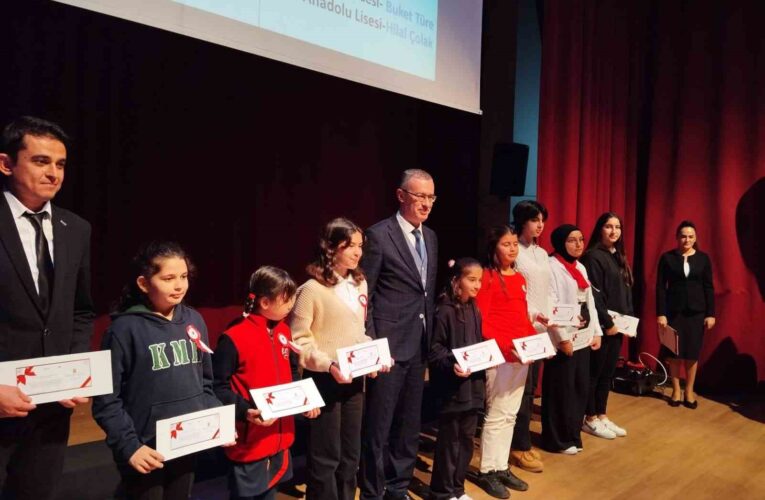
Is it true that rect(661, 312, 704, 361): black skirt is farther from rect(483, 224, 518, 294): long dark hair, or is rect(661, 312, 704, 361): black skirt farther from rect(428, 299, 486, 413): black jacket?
rect(428, 299, 486, 413): black jacket

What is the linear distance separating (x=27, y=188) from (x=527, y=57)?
487 cm

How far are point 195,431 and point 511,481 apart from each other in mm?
1846

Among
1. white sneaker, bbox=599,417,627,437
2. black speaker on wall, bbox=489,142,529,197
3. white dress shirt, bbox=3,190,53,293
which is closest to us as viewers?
white dress shirt, bbox=3,190,53,293

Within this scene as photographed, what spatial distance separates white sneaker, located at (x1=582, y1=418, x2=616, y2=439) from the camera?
3877 millimetres

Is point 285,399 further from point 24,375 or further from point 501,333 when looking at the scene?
point 501,333

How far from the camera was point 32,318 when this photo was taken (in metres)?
1.66

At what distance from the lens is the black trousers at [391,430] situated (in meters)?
2.61

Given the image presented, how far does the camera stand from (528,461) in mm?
3289

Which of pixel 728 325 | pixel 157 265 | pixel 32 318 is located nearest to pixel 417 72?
pixel 157 265

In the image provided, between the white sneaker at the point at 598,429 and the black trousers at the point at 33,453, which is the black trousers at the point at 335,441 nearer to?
the black trousers at the point at 33,453

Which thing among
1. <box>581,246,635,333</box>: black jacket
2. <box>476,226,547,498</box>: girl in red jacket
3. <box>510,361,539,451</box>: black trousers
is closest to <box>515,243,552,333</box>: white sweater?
<box>476,226,547,498</box>: girl in red jacket

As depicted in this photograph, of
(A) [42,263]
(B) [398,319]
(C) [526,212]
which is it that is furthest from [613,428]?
(A) [42,263]

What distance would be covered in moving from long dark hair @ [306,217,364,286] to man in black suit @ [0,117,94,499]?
0.89 m

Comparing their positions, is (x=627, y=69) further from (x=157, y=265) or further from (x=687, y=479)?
(x=157, y=265)
